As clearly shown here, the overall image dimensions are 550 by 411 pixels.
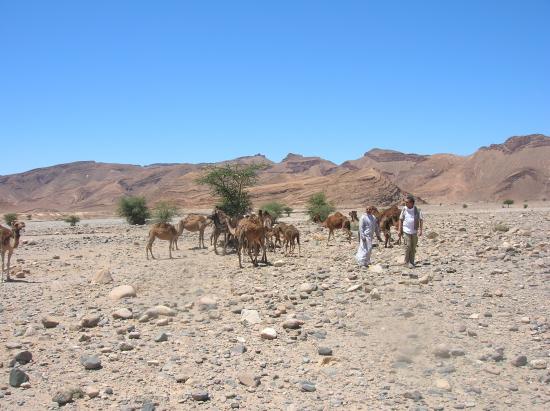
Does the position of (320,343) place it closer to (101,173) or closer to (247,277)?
(247,277)

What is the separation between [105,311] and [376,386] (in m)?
5.52

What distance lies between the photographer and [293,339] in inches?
313

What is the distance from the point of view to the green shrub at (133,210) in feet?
154

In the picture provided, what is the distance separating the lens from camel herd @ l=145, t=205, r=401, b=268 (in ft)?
47.3

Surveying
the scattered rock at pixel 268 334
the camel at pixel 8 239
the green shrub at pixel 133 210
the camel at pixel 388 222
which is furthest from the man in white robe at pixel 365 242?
the green shrub at pixel 133 210

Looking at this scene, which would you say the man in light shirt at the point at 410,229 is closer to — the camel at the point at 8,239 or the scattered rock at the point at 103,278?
the scattered rock at the point at 103,278

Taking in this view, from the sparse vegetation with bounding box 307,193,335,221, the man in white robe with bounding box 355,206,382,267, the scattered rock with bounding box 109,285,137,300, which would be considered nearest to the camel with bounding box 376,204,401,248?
the man in white robe with bounding box 355,206,382,267

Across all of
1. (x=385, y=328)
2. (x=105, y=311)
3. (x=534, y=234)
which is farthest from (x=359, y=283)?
(x=534, y=234)

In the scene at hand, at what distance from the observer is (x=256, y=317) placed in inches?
351

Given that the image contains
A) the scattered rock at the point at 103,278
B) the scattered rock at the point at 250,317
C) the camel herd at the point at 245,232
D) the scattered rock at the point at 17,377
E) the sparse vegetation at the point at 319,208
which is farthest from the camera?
the sparse vegetation at the point at 319,208

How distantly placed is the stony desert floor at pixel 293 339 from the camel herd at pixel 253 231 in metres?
1.42

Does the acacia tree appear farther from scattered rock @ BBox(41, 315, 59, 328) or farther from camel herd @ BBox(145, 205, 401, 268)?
scattered rock @ BBox(41, 315, 59, 328)

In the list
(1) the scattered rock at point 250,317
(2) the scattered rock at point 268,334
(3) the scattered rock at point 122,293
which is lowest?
(2) the scattered rock at point 268,334

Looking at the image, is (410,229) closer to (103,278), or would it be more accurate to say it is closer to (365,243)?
(365,243)
